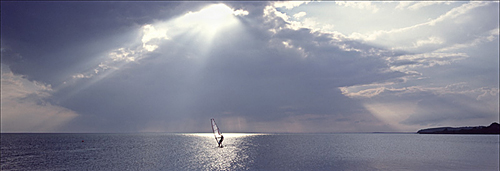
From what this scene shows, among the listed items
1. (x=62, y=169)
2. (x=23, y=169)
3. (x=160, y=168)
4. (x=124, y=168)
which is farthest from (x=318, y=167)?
(x=23, y=169)

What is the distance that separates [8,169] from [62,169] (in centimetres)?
1000

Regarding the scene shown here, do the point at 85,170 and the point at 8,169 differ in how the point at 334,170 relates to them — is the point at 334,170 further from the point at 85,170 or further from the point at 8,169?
the point at 8,169

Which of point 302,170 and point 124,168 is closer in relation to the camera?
point 302,170

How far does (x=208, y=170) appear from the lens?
160 feet

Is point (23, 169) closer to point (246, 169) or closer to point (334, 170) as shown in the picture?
point (246, 169)

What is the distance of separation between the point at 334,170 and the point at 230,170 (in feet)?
52.3

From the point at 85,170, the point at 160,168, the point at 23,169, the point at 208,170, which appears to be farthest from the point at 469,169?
the point at 23,169

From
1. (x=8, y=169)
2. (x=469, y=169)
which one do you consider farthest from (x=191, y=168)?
(x=469, y=169)

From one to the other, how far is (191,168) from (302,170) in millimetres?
18109

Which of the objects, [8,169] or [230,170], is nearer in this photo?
[230,170]

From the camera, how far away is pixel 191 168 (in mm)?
51281

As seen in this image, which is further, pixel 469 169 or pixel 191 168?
pixel 191 168

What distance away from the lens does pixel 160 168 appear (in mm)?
51844

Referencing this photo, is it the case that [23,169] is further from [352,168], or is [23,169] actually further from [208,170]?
[352,168]
